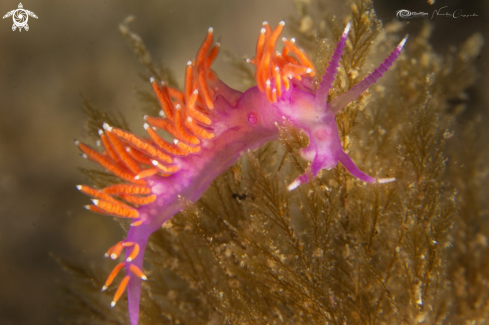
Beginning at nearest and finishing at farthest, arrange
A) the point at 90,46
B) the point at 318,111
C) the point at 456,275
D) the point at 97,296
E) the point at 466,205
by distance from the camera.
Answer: the point at 318,111
the point at 456,275
the point at 466,205
the point at 97,296
the point at 90,46

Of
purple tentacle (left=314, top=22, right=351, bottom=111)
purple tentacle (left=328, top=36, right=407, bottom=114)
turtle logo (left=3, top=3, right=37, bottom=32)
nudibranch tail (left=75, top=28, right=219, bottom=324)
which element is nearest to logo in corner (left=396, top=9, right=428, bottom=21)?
purple tentacle (left=328, top=36, right=407, bottom=114)

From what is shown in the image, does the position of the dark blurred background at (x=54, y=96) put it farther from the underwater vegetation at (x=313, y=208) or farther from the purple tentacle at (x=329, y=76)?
the purple tentacle at (x=329, y=76)

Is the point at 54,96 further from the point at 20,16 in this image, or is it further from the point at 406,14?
the point at 406,14

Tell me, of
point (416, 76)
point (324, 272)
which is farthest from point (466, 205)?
point (324, 272)

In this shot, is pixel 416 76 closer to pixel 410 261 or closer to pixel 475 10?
pixel 475 10

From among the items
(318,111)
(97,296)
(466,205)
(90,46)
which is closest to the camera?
(318,111)
